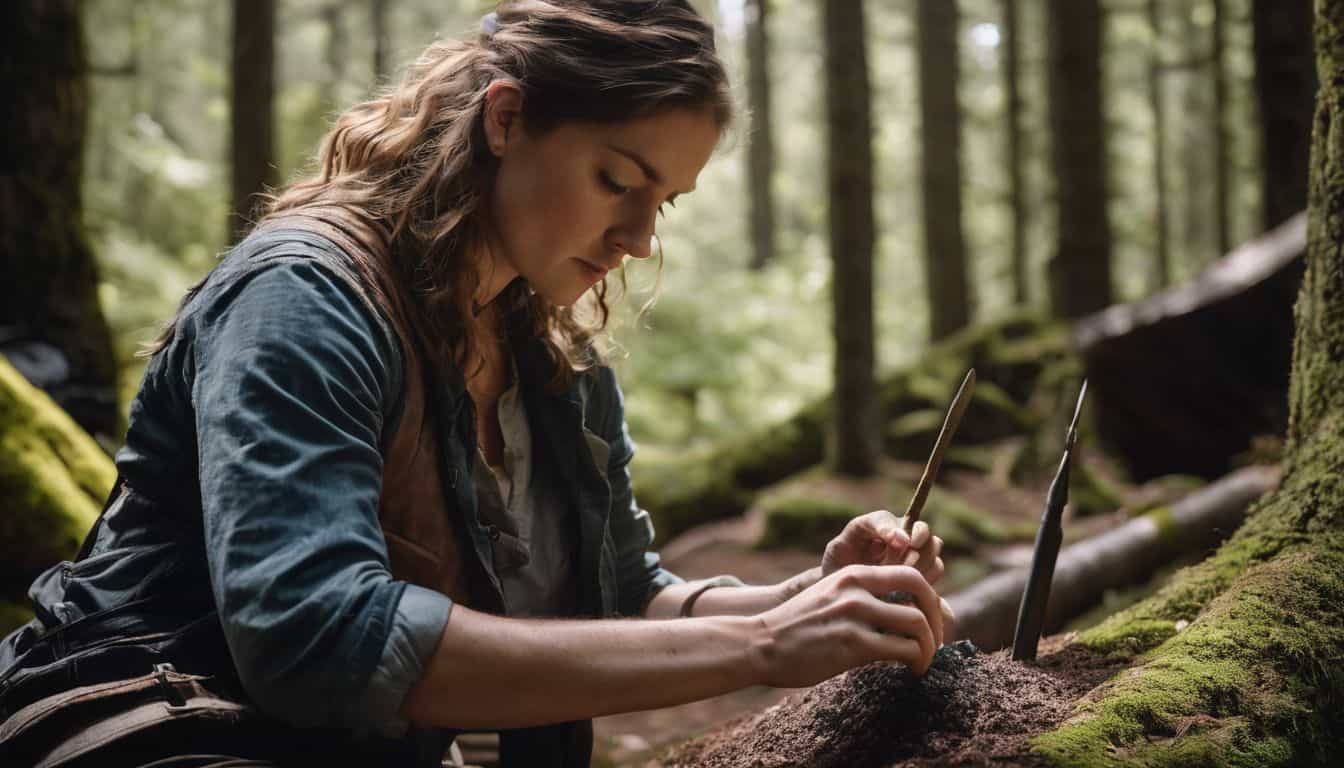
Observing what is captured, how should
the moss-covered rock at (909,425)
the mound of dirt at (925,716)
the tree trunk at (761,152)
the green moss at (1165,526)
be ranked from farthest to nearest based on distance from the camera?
1. the tree trunk at (761,152)
2. the moss-covered rock at (909,425)
3. the green moss at (1165,526)
4. the mound of dirt at (925,716)

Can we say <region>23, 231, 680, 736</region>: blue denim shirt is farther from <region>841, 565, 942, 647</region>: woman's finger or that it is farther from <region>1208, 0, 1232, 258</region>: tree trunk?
<region>1208, 0, 1232, 258</region>: tree trunk

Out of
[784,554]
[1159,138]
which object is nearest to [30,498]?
[784,554]

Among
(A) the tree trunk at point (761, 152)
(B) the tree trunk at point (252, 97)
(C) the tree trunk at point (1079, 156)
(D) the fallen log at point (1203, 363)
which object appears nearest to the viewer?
(D) the fallen log at point (1203, 363)

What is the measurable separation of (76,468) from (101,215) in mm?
12690

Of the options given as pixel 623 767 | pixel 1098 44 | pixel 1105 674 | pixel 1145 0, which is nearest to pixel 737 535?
pixel 623 767

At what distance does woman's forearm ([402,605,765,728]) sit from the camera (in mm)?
1469

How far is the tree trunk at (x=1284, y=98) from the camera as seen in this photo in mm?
7148

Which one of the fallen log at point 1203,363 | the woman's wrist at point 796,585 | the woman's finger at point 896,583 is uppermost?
the woman's finger at point 896,583

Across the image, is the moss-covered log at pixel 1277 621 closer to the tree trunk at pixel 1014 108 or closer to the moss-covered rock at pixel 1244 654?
the moss-covered rock at pixel 1244 654

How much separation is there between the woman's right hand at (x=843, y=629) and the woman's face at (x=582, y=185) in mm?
777

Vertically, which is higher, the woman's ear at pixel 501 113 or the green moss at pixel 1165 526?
the woman's ear at pixel 501 113

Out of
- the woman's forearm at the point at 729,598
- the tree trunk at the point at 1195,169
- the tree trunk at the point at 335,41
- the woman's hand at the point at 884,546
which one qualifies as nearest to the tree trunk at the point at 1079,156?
the woman's forearm at the point at 729,598

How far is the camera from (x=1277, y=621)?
200 cm

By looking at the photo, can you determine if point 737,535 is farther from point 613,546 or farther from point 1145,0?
point 1145,0
